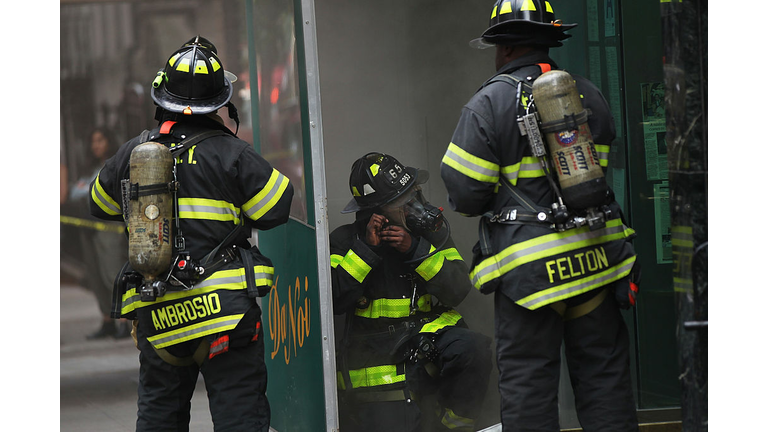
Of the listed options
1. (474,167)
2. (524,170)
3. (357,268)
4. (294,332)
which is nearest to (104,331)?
(294,332)

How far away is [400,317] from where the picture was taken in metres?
4.05

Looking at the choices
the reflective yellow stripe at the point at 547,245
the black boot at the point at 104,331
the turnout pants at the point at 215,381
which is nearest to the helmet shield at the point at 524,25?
the reflective yellow stripe at the point at 547,245

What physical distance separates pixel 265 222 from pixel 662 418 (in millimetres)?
2226

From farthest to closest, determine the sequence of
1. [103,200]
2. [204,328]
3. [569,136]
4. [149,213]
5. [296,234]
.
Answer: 1. [296,234]
2. [103,200]
3. [204,328]
4. [149,213]
5. [569,136]

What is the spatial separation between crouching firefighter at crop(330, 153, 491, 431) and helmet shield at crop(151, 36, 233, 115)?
1143 mm

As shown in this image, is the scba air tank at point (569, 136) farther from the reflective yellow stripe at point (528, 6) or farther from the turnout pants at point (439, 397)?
the turnout pants at point (439, 397)

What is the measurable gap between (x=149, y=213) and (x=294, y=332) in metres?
1.20

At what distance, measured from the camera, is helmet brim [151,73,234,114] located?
3154 mm

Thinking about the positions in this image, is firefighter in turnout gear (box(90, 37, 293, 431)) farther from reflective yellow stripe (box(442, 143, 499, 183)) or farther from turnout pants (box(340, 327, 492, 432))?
turnout pants (box(340, 327, 492, 432))

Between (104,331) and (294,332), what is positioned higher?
(294,332)

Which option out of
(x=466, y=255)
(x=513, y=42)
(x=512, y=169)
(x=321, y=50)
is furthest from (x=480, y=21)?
(x=512, y=169)

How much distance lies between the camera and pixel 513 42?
9.86ft

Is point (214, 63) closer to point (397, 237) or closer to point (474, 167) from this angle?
point (474, 167)

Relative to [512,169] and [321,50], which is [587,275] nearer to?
[512,169]
